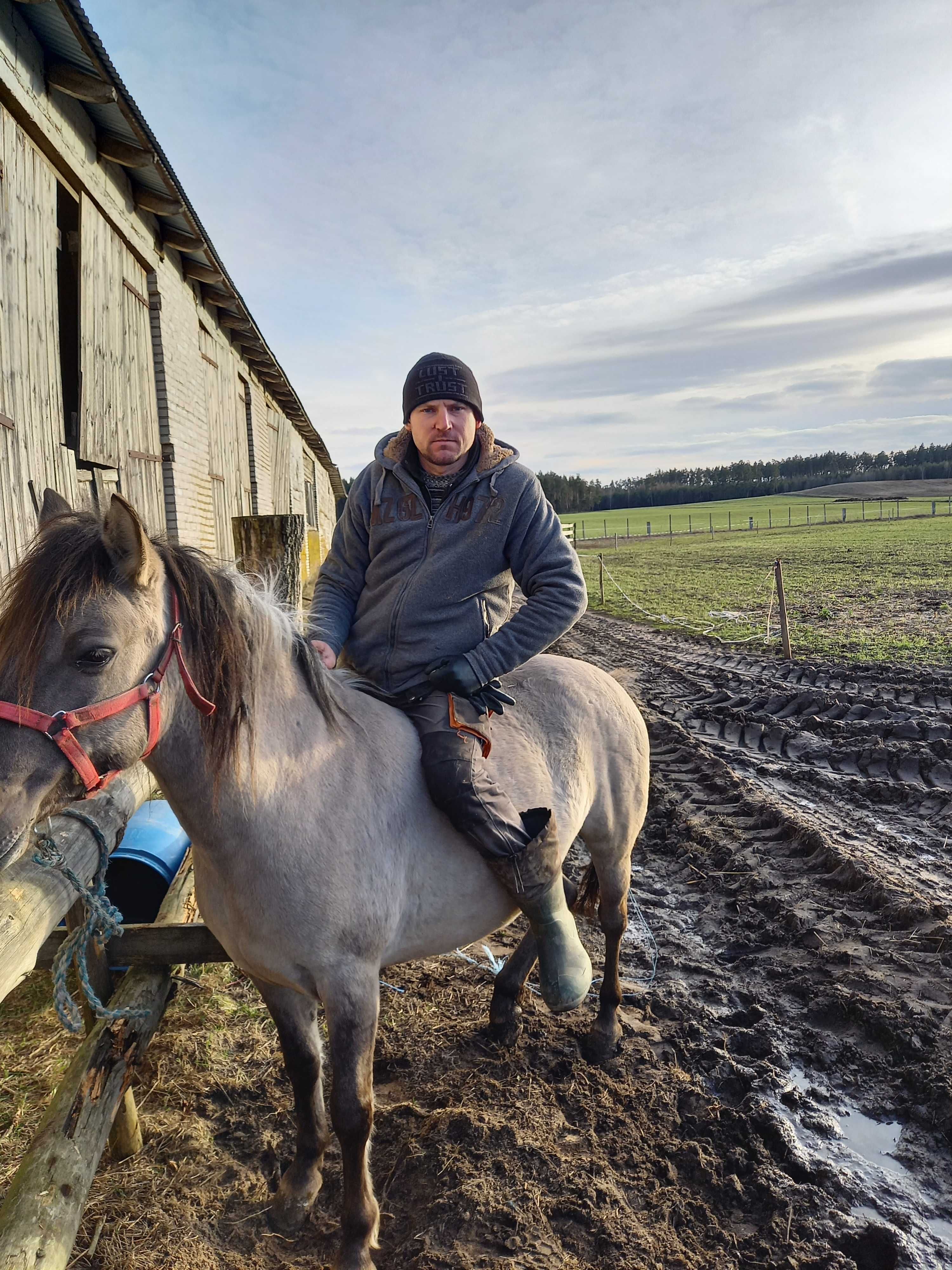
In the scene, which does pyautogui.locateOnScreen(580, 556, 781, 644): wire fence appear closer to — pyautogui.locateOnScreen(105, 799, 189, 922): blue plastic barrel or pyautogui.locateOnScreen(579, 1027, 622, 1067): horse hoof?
pyautogui.locateOnScreen(105, 799, 189, 922): blue plastic barrel

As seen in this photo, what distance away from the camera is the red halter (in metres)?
1.65

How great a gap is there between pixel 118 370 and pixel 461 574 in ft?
16.3

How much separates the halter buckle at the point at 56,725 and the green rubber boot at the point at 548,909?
142 centimetres

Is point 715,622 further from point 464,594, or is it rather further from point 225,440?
point 464,594

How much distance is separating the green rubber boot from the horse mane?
80 cm

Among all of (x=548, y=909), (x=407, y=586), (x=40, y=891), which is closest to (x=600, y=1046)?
(x=548, y=909)

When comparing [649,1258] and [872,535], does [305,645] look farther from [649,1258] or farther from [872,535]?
[872,535]

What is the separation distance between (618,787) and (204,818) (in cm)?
192

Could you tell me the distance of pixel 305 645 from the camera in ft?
7.77

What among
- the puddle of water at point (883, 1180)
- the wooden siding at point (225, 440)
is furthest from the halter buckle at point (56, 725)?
the wooden siding at point (225, 440)

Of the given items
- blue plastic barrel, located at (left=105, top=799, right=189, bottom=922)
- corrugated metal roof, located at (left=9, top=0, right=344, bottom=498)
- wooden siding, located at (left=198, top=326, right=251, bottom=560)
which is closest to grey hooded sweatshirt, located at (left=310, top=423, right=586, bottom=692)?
blue plastic barrel, located at (left=105, top=799, right=189, bottom=922)

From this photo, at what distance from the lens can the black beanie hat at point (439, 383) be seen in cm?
269

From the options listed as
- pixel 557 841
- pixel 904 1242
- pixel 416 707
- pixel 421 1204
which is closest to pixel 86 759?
pixel 416 707

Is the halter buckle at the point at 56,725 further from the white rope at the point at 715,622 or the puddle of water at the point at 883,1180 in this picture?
the white rope at the point at 715,622
